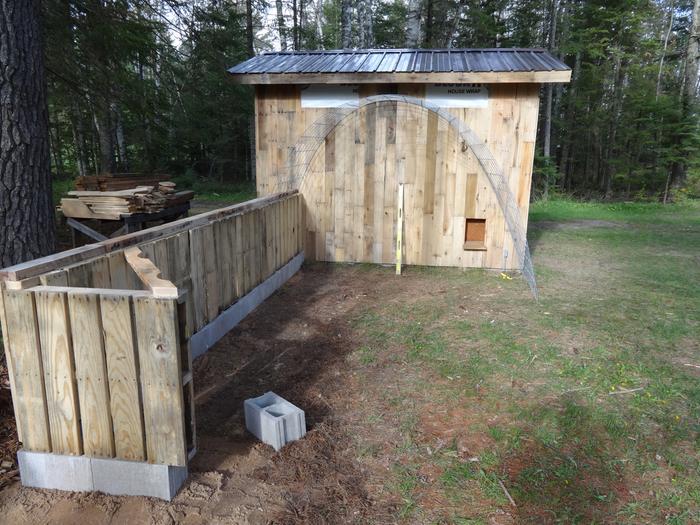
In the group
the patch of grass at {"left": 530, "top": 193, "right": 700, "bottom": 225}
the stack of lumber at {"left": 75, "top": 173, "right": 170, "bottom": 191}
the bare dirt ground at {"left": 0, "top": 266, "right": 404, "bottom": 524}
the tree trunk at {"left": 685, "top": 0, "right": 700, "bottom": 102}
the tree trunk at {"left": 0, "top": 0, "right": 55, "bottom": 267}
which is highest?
the tree trunk at {"left": 685, "top": 0, "right": 700, "bottom": 102}

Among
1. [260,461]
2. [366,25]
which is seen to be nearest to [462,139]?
[260,461]

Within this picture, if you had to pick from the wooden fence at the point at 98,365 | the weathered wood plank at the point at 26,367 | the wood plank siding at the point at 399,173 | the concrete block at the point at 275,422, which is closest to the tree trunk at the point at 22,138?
the wooden fence at the point at 98,365

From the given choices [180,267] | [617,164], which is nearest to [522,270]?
[180,267]

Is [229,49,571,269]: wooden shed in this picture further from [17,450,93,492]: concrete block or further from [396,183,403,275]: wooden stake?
[17,450,93,492]: concrete block

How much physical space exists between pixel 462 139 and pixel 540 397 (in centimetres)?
430

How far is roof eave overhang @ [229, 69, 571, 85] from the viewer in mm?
6207

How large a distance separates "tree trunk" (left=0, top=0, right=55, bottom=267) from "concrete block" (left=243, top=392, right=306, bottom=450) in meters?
2.52

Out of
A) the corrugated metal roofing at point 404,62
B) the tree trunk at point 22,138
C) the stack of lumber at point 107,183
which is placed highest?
the corrugated metal roofing at point 404,62

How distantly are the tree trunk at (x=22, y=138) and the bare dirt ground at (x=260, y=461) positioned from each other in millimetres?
1791

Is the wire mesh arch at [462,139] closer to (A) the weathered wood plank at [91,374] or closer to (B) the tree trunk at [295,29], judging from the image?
(A) the weathered wood plank at [91,374]

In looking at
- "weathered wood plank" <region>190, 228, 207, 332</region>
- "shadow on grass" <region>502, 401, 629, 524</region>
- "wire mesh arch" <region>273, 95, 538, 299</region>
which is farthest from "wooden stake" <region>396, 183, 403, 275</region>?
"shadow on grass" <region>502, 401, 629, 524</region>

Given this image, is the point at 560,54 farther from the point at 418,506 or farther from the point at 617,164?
the point at 418,506

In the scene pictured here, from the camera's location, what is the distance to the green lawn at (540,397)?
2.42 m

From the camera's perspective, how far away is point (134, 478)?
7.64 feet
